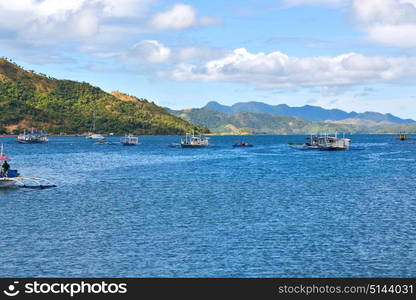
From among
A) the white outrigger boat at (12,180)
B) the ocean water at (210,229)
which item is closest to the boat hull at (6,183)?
the white outrigger boat at (12,180)

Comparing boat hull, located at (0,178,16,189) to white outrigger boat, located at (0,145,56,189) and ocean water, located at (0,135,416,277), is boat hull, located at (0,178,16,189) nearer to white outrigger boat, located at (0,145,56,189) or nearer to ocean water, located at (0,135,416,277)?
white outrigger boat, located at (0,145,56,189)

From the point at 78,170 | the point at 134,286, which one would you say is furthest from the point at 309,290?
the point at 78,170

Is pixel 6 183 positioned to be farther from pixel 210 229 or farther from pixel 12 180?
pixel 210 229

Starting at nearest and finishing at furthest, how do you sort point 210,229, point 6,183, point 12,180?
point 210,229 < point 6,183 < point 12,180

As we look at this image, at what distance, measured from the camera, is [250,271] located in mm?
49812

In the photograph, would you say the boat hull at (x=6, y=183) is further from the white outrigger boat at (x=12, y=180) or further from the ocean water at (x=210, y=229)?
the ocean water at (x=210, y=229)

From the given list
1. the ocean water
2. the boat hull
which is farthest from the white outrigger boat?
the ocean water

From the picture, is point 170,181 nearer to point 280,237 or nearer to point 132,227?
point 132,227

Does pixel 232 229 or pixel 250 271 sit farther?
pixel 232 229

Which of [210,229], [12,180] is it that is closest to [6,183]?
[12,180]

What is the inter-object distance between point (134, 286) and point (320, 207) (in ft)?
157

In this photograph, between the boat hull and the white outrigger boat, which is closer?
the boat hull

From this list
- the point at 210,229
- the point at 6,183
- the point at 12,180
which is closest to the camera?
the point at 210,229

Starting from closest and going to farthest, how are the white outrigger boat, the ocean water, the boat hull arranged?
the ocean water, the boat hull, the white outrigger boat
